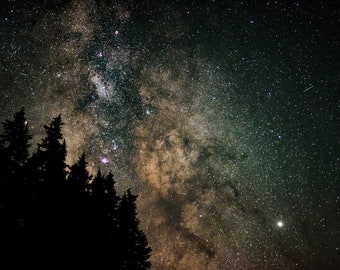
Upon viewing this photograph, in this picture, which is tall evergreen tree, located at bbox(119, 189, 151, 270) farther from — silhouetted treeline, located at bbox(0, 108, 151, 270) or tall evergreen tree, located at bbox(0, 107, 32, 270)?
tall evergreen tree, located at bbox(0, 107, 32, 270)

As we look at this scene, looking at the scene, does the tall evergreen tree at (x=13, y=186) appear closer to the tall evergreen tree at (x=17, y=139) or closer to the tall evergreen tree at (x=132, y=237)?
the tall evergreen tree at (x=17, y=139)

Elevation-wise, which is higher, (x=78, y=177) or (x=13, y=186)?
(x=78, y=177)

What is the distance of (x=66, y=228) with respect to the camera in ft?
47.6

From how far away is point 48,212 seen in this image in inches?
542

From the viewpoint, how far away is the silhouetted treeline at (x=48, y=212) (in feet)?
41.2

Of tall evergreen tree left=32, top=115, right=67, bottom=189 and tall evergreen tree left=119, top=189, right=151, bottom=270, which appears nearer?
tall evergreen tree left=32, top=115, right=67, bottom=189

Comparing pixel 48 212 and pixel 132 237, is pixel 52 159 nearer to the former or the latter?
pixel 48 212

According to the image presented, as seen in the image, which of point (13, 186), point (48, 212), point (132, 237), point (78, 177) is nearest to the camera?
point (13, 186)

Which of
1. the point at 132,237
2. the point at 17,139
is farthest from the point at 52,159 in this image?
the point at 132,237

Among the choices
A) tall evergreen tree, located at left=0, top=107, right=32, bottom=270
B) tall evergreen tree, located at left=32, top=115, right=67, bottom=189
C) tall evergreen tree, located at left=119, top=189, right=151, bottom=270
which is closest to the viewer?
tall evergreen tree, located at left=0, top=107, right=32, bottom=270

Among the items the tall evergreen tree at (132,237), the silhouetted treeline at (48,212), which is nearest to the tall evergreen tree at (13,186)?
the silhouetted treeline at (48,212)

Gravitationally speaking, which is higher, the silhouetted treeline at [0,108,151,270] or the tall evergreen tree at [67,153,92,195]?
the tall evergreen tree at [67,153,92,195]

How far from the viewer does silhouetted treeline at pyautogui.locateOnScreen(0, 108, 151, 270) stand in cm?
1257

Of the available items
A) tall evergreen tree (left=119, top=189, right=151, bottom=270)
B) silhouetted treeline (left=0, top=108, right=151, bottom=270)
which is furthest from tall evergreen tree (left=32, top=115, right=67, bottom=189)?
tall evergreen tree (left=119, top=189, right=151, bottom=270)
